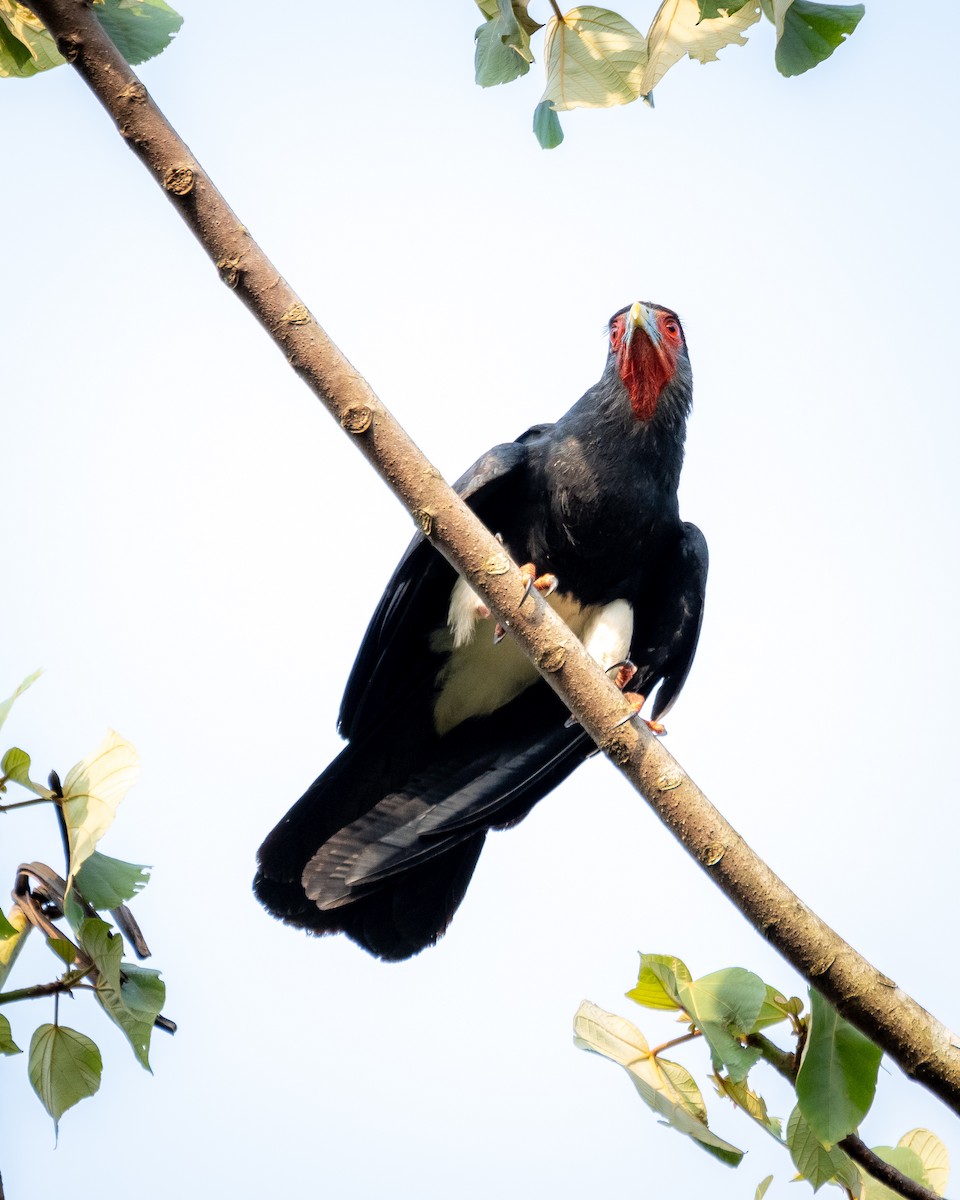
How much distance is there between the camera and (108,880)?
2699 mm

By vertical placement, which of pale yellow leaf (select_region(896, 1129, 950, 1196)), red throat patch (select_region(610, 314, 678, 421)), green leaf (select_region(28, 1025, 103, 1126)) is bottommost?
pale yellow leaf (select_region(896, 1129, 950, 1196))

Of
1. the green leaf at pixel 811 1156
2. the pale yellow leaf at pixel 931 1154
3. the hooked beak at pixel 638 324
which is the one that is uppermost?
the hooked beak at pixel 638 324

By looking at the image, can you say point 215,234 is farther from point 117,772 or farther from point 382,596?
point 382,596

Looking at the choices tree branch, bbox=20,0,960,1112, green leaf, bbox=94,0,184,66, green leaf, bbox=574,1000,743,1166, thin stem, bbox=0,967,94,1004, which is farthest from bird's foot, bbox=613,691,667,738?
green leaf, bbox=94,0,184,66

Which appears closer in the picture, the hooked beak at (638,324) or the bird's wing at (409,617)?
the bird's wing at (409,617)

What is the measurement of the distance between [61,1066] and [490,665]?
282 centimetres

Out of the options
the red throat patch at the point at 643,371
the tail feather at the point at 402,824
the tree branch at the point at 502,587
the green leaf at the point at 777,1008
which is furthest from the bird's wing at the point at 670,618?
the green leaf at the point at 777,1008

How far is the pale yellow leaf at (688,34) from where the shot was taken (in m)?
2.93

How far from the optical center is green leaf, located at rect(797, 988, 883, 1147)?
266 centimetres

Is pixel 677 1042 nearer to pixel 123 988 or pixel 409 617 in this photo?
pixel 123 988

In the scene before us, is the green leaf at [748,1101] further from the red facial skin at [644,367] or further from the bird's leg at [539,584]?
the red facial skin at [644,367]

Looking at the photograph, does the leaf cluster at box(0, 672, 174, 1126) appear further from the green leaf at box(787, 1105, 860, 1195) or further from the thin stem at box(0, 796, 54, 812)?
the green leaf at box(787, 1105, 860, 1195)

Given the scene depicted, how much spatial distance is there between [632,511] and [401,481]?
2266 mm

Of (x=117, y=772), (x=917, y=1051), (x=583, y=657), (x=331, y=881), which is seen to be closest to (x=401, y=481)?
(x=583, y=657)
